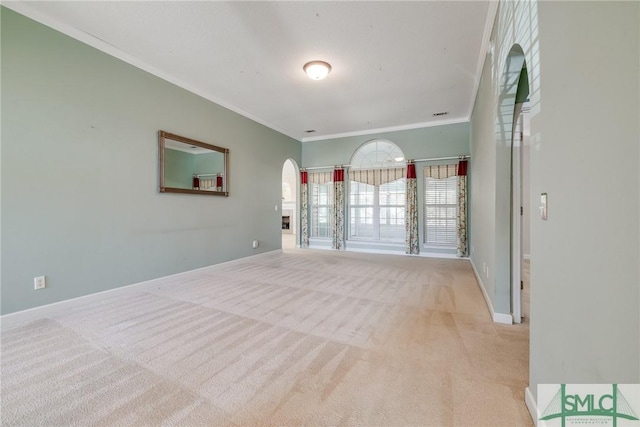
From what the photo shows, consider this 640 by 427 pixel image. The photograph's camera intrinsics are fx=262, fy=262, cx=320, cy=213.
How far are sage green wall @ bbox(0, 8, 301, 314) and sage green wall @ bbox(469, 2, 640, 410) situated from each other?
13.4 ft

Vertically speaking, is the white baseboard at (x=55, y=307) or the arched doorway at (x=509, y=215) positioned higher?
the arched doorway at (x=509, y=215)

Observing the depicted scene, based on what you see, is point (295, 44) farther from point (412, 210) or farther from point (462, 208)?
point (462, 208)

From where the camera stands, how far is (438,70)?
11.8 feet

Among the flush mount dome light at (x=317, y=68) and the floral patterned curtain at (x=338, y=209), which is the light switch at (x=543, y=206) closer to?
the flush mount dome light at (x=317, y=68)

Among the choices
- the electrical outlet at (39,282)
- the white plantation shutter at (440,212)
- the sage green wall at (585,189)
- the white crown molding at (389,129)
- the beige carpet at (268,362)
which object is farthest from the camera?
the white plantation shutter at (440,212)

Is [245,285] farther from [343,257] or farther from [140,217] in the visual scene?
[343,257]

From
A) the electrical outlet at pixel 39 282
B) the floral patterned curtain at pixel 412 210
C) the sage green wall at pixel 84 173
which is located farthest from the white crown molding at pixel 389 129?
the electrical outlet at pixel 39 282

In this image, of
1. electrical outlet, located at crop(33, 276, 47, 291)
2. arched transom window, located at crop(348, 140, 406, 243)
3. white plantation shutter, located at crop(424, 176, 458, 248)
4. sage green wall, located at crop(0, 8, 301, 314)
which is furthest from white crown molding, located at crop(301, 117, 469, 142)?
electrical outlet, located at crop(33, 276, 47, 291)

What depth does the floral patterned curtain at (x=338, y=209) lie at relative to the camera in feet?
22.2

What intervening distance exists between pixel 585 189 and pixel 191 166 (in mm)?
4458

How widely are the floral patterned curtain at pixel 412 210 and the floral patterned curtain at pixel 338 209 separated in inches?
64.8

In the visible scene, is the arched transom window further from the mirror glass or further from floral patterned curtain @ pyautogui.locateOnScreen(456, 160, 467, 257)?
the mirror glass

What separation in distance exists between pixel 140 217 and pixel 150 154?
87 centimetres

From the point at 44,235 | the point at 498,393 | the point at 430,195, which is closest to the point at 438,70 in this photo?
the point at 430,195
